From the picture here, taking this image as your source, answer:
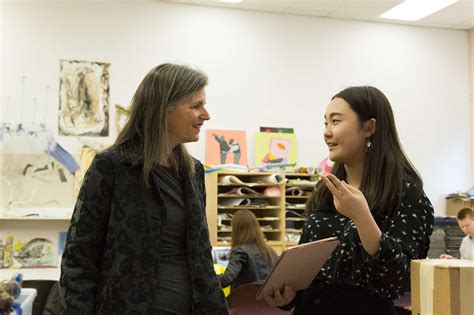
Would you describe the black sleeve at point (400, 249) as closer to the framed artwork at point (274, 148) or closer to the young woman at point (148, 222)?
the young woman at point (148, 222)

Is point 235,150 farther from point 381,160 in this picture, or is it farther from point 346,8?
point 381,160

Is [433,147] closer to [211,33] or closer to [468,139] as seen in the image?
[468,139]

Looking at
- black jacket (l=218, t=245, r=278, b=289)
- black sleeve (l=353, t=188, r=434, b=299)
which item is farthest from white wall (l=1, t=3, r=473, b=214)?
black sleeve (l=353, t=188, r=434, b=299)

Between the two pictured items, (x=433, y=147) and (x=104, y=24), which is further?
(x=433, y=147)

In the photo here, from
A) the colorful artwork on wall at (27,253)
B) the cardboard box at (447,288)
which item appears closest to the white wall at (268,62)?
the colorful artwork on wall at (27,253)

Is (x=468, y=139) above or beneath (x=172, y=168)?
above

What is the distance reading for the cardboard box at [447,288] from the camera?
937 millimetres

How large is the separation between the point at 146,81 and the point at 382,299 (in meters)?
0.97

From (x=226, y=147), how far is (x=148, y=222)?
4627 millimetres

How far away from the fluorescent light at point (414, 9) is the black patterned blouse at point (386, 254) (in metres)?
5.33

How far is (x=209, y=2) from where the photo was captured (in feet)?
20.3

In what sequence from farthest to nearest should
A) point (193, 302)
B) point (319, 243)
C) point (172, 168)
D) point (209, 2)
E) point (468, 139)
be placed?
point (468, 139) < point (209, 2) < point (172, 168) < point (193, 302) < point (319, 243)

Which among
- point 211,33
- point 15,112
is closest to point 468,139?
point 211,33

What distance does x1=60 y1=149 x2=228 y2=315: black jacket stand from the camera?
1.46 m
